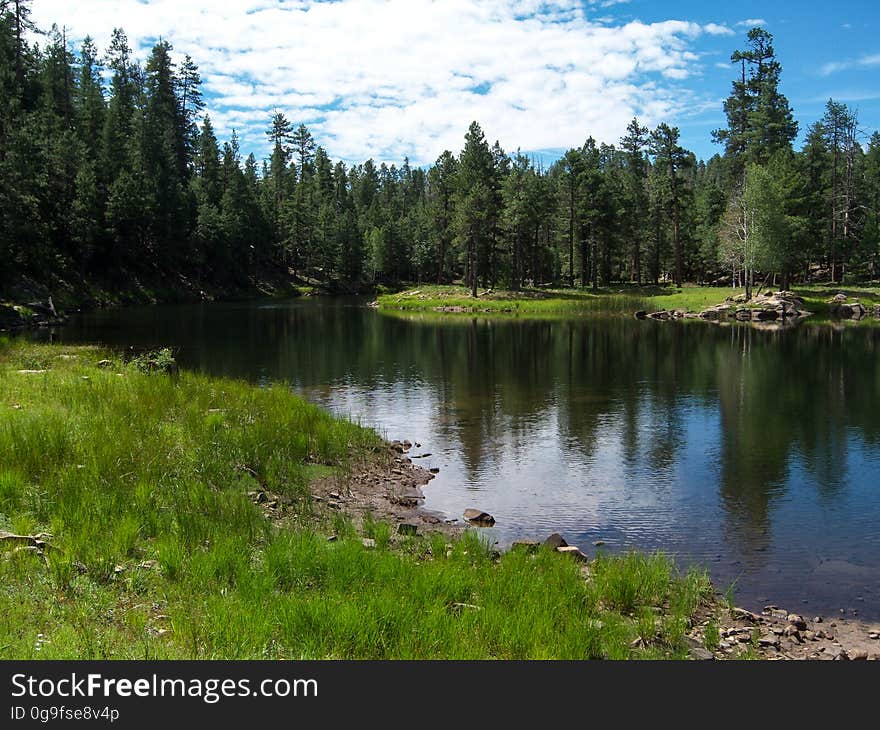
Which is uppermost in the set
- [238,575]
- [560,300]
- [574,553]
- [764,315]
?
[560,300]

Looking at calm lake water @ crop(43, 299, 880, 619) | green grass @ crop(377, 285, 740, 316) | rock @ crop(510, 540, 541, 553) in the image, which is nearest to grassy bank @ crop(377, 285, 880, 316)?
green grass @ crop(377, 285, 740, 316)

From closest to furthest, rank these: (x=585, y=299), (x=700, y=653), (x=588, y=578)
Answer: (x=700, y=653), (x=588, y=578), (x=585, y=299)

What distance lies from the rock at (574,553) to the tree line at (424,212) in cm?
5881

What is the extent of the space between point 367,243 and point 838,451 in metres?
122

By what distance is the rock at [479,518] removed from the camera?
603 inches

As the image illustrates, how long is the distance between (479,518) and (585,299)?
3127 inches

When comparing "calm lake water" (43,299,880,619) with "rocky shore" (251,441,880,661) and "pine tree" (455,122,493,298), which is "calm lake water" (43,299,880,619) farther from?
"pine tree" (455,122,493,298)

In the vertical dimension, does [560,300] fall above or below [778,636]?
above

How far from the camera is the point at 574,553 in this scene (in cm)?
1271

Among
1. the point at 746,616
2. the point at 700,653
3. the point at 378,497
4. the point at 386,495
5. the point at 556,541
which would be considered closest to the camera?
the point at 700,653

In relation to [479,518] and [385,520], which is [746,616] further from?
[385,520]

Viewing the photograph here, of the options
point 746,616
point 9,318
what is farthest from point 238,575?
point 9,318

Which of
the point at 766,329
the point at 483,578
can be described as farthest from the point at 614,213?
the point at 483,578

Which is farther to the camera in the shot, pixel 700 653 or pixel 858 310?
pixel 858 310
